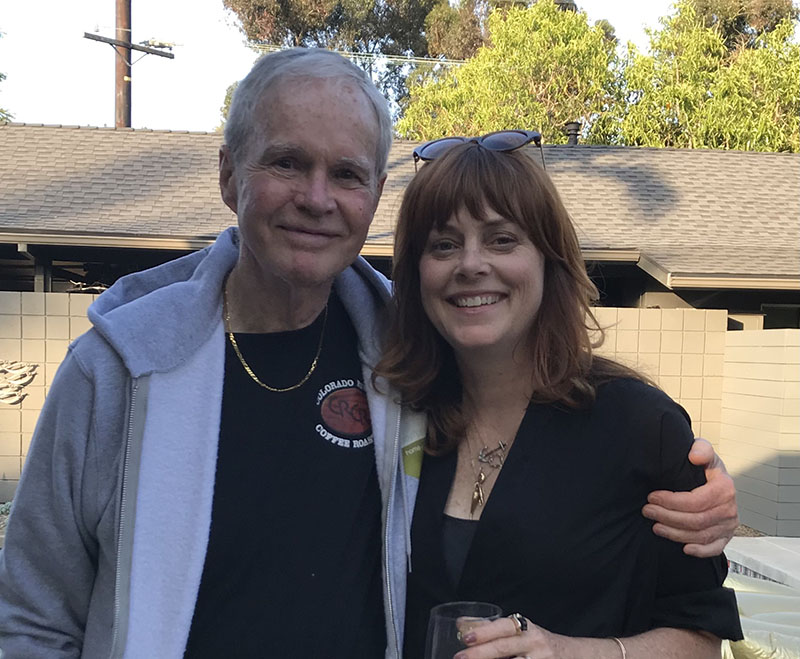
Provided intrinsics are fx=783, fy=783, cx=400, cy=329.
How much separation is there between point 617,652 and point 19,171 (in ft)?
37.8

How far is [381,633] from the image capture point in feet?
6.01

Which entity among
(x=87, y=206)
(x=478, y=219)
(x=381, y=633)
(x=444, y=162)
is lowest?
(x=381, y=633)

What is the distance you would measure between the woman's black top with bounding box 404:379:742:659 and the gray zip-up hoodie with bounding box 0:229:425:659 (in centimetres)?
22

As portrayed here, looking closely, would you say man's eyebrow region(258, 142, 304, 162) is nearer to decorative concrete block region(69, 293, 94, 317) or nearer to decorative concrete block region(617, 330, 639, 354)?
decorative concrete block region(69, 293, 94, 317)

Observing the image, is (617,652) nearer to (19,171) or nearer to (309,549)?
(309,549)

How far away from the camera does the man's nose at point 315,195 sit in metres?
1.87

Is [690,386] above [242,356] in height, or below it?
below

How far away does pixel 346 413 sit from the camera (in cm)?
198

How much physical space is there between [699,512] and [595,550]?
0.25 meters

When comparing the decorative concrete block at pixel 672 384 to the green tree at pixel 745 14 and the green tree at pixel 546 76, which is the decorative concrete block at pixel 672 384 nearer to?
the green tree at pixel 546 76

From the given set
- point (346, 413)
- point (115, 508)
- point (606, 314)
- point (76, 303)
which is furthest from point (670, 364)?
point (115, 508)

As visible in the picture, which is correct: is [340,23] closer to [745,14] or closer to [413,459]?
[745,14]

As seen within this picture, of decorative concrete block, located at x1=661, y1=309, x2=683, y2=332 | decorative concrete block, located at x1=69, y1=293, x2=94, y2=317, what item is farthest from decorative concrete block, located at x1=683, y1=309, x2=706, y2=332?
decorative concrete block, located at x1=69, y1=293, x2=94, y2=317

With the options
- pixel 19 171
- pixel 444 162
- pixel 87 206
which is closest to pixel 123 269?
pixel 87 206
